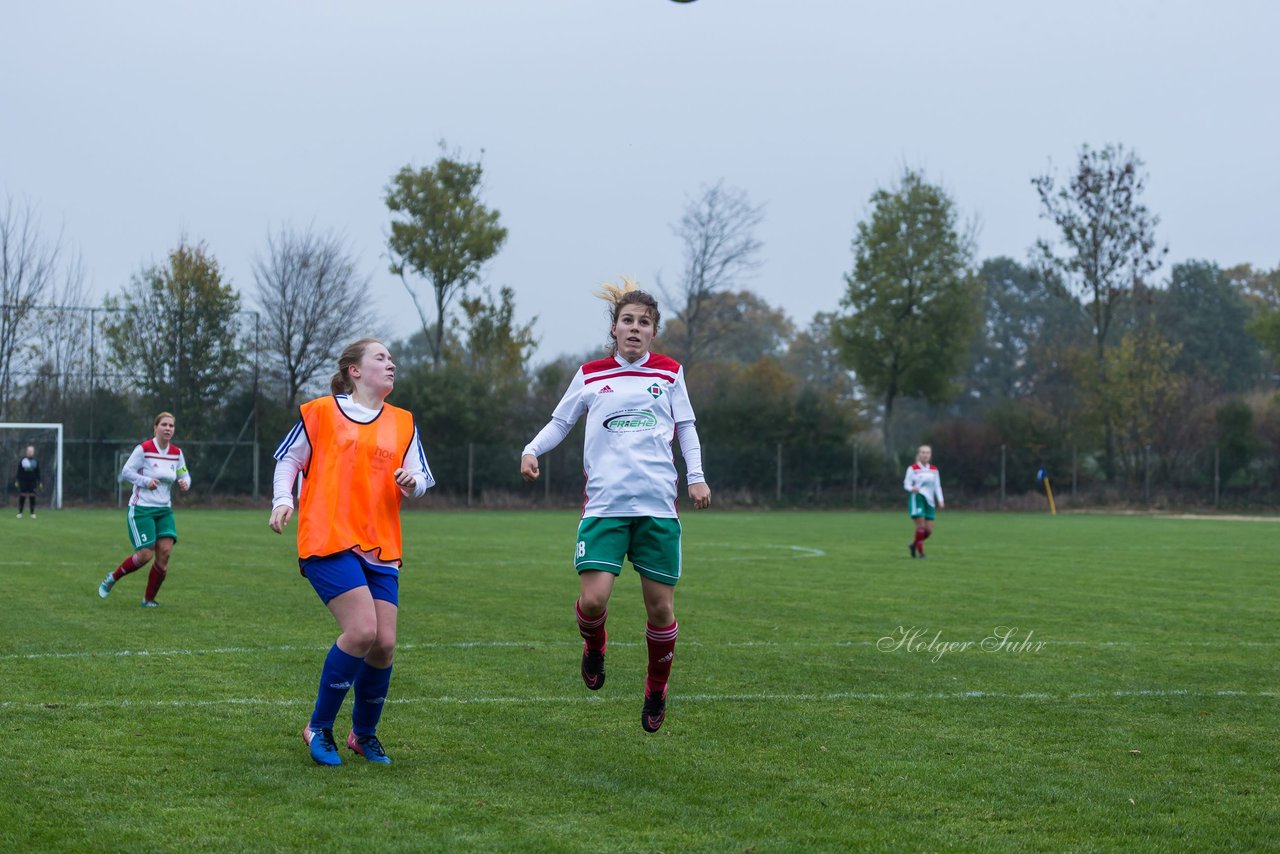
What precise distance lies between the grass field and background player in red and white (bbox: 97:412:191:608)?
44cm

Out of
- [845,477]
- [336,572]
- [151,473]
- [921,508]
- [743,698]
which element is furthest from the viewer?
[845,477]

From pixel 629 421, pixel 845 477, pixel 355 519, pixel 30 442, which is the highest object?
pixel 30 442

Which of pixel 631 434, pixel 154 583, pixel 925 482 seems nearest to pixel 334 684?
Result: pixel 631 434

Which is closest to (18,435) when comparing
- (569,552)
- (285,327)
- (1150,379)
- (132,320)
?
(132,320)

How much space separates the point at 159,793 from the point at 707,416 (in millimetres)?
45478

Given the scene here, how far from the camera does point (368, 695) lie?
6246mm

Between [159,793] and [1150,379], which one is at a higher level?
[1150,379]

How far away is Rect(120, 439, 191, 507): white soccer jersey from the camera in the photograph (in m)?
13.0

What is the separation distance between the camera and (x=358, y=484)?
20.0 feet

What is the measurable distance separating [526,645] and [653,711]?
3628 mm

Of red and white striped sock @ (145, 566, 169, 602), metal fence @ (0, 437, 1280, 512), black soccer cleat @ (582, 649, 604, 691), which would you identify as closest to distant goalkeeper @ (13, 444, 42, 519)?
metal fence @ (0, 437, 1280, 512)

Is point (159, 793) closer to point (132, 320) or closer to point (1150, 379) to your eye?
point (132, 320)

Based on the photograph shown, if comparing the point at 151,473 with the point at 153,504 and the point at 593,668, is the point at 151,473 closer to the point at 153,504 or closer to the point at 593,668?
the point at 153,504

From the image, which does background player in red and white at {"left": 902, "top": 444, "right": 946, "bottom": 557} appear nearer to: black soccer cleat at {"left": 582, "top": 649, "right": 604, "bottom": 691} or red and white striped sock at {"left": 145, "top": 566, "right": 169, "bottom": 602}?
red and white striped sock at {"left": 145, "top": 566, "right": 169, "bottom": 602}
